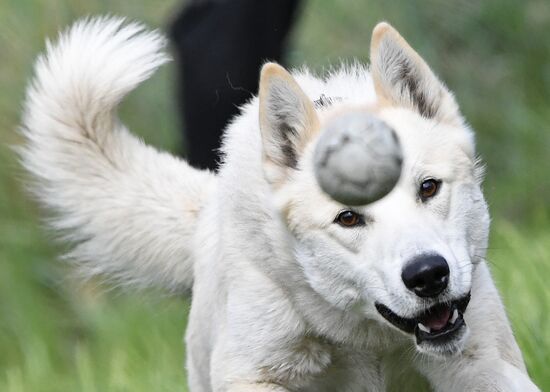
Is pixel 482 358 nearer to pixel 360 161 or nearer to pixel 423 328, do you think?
pixel 423 328

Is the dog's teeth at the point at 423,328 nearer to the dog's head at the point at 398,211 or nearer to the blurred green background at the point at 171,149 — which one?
the dog's head at the point at 398,211

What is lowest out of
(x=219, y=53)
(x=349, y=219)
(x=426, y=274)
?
(x=426, y=274)

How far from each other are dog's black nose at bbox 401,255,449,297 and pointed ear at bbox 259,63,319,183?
59cm

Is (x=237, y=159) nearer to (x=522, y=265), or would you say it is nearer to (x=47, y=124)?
(x=47, y=124)

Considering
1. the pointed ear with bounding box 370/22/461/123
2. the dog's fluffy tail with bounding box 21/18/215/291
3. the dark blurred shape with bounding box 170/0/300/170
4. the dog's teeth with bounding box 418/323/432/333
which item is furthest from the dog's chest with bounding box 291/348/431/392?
the dark blurred shape with bounding box 170/0/300/170

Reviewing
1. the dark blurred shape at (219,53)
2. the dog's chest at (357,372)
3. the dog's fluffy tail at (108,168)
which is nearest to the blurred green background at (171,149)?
the dog's fluffy tail at (108,168)

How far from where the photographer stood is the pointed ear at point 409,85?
3877 mm

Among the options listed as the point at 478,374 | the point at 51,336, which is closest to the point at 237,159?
the point at 478,374

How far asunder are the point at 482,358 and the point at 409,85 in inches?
34.2

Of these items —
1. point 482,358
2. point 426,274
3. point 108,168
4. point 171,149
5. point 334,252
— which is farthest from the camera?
point 171,149

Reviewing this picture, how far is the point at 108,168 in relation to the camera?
4.87 m

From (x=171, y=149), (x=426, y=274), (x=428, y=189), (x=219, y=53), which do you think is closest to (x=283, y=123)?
(x=428, y=189)

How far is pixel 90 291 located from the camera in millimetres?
8164

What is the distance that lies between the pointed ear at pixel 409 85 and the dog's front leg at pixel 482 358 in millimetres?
506
